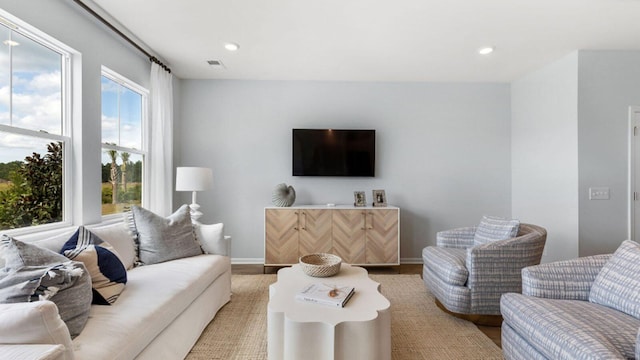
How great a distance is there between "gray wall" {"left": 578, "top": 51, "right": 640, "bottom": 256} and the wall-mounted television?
2.33 meters

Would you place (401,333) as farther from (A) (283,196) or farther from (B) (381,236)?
(A) (283,196)

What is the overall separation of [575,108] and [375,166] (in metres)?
2.30

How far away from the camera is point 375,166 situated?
13.7 ft

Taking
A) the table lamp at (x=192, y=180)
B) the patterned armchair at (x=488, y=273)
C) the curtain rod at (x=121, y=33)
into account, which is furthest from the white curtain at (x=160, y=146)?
the patterned armchair at (x=488, y=273)

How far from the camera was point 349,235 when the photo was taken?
3.71 meters

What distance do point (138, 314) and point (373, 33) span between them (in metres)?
2.84

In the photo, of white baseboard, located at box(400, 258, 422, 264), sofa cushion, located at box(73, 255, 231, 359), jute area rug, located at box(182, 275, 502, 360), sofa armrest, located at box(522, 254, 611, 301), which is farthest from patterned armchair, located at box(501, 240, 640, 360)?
white baseboard, located at box(400, 258, 422, 264)

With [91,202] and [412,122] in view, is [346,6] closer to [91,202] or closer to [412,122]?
[412,122]

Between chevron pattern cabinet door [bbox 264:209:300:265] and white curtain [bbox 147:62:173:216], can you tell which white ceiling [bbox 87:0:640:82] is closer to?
white curtain [bbox 147:62:173:216]

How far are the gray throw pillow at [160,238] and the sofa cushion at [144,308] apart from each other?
0.09 m

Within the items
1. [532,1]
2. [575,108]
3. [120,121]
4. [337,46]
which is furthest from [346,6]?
[575,108]

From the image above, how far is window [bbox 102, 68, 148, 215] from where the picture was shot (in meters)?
2.87

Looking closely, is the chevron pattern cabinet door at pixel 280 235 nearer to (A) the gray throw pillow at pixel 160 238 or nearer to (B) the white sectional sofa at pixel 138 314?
(B) the white sectional sofa at pixel 138 314

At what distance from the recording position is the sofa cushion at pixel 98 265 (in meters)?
1.66
